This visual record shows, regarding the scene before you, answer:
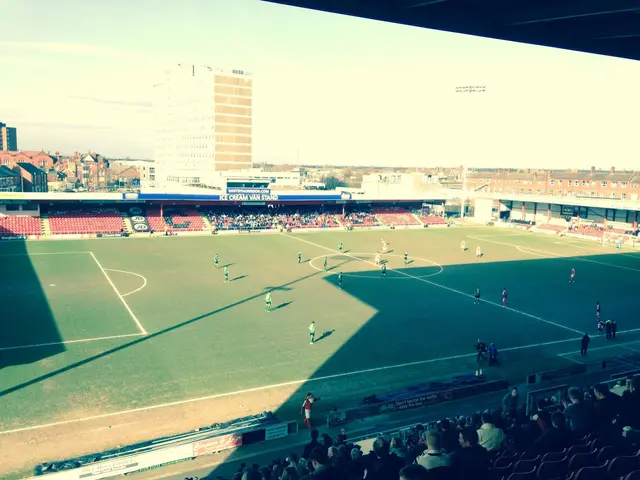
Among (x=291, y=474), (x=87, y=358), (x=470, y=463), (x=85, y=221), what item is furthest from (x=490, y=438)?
(x=85, y=221)

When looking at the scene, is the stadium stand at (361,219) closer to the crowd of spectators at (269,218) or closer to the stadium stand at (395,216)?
the stadium stand at (395,216)

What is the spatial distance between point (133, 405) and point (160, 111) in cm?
15909

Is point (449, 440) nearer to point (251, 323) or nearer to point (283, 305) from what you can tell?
point (251, 323)

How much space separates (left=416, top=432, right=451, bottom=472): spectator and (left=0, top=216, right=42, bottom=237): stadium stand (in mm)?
59887

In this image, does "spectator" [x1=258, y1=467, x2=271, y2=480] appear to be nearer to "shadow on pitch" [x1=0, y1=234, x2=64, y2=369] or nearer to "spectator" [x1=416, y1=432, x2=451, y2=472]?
"spectator" [x1=416, y1=432, x2=451, y2=472]

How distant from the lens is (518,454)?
8688 mm

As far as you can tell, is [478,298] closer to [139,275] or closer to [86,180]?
[139,275]

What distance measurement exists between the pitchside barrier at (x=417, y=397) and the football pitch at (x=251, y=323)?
1680 millimetres

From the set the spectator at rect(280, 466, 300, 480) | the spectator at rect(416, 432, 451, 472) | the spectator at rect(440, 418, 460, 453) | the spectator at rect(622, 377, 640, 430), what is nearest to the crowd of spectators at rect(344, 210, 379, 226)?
the spectator at rect(622, 377, 640, 430)

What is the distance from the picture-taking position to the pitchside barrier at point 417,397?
18.1 metres

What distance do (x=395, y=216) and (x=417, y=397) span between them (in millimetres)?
64675

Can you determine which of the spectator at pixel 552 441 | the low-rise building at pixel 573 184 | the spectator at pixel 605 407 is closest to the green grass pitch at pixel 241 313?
the spectator at pixel 605 407

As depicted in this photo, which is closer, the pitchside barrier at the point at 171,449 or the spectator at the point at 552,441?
the spectator at the point at 552,441

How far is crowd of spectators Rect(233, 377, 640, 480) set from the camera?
7.46 metres
